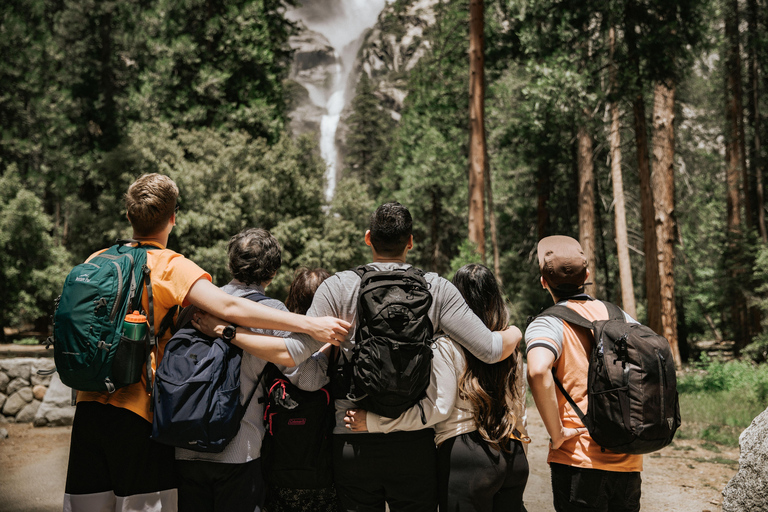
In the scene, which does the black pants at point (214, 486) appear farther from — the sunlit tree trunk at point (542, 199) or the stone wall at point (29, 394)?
the sunlit tree trunk at point (542, 199)

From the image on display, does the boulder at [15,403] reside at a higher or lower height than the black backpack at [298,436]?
lower

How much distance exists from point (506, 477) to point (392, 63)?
89.7 meters

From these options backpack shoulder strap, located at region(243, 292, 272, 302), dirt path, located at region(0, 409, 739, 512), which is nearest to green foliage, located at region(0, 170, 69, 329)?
dirt path, located at region(0, 409, 739, 512)

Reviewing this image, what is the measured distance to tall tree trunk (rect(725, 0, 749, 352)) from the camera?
1958 cm

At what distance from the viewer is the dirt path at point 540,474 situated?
6031mm

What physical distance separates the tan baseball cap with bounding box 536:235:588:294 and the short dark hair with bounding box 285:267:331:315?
124 centimetres

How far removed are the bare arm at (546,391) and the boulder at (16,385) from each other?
10480mm

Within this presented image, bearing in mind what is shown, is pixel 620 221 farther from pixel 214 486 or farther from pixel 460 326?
pixel 214 486

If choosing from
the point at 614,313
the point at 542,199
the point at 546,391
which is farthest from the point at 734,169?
the point at 546,391

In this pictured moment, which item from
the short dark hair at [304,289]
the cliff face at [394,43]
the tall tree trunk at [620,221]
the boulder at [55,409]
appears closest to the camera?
the short dark hair at [304,289]

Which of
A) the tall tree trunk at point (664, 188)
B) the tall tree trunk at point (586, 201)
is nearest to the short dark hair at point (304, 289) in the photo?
the tall tree trunk at point (586, 201)

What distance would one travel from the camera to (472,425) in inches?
106

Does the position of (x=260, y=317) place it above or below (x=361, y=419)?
above

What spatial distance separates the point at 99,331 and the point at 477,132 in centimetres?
1224
